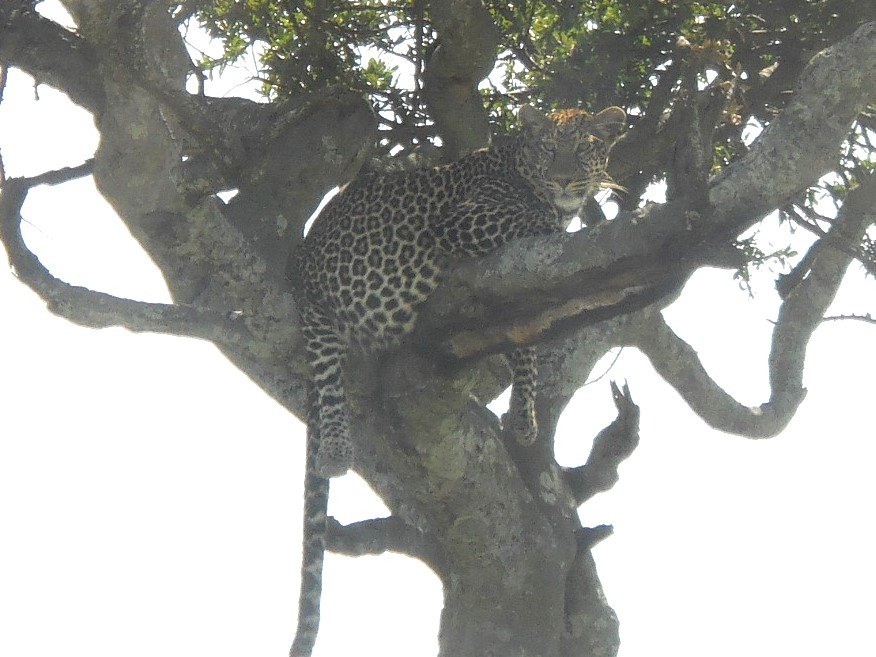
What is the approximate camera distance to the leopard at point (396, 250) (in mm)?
6883

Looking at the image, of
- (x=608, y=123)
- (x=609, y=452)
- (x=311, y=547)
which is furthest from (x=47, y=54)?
(x=609, y=452)

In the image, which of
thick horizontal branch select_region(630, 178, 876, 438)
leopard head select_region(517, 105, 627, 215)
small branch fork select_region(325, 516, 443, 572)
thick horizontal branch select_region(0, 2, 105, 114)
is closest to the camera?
small branch fork select_region(325, 516, 443, 572)

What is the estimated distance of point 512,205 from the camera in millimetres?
7117

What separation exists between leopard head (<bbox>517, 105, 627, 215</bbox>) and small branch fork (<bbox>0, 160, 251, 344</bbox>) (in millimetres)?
2330

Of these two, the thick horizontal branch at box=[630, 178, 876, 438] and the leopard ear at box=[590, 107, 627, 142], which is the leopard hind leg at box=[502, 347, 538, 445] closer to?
the thick horizontal branch at box=[630, 178, 876, 438]

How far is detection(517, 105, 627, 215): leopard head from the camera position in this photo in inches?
305

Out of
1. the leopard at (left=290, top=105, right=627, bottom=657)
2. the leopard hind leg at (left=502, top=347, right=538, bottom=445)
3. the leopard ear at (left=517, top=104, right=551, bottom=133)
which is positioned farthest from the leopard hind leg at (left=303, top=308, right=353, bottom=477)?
the leopard ear at (left=517, top=104, right=551, bottom=133)

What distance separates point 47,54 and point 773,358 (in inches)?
195

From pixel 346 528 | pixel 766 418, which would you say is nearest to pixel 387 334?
pixel 346 528

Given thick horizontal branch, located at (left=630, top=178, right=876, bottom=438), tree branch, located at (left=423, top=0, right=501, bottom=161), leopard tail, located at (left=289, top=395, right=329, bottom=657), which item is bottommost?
leopard tail, located at (left=289, top=395, right=329, bottom=657)

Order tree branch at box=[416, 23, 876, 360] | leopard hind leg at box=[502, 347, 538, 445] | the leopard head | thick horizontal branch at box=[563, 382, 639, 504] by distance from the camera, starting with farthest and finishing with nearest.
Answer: thick horizontal branch at box=[563, 382, 639, 504], the leopard head, leopard hind leg at box=[502, 347, 538, 445], tree branch at box=[416, 23, 876, 360]

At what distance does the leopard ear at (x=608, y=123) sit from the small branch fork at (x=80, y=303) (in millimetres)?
2842

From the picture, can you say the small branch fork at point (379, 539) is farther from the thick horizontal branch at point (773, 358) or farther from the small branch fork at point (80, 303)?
the thick horizontal branch at point (773, 358)

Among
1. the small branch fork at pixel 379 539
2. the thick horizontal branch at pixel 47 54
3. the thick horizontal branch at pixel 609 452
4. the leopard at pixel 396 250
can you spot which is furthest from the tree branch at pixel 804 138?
the thick horizontal branch at pixel 47 54
